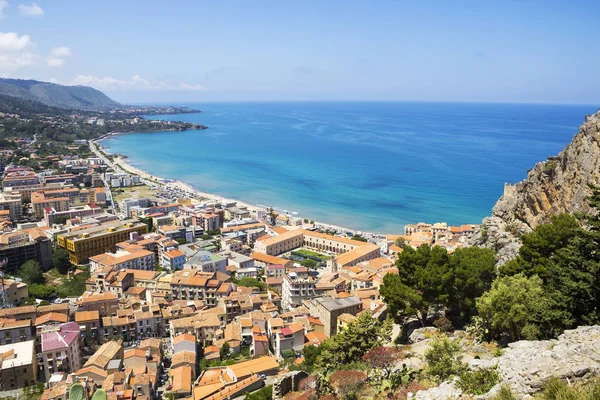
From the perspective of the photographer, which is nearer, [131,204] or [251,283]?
[251,283]

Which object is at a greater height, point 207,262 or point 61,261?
point 207,262

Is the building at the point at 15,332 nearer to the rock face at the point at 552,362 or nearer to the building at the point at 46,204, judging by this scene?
the rock face at the point at 552,362

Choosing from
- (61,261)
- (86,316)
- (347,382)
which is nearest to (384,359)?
(347,382)

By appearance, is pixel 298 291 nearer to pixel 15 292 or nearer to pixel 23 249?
pixel 15 292

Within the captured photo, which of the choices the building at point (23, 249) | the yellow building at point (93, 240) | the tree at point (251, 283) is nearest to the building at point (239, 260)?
the tree at point (251, 283)

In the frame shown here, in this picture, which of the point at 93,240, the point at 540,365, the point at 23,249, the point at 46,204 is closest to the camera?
the point at 540,365

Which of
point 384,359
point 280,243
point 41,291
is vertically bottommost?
point 280,243

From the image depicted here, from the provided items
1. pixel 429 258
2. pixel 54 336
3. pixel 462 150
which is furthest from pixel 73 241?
pixel 462 150
